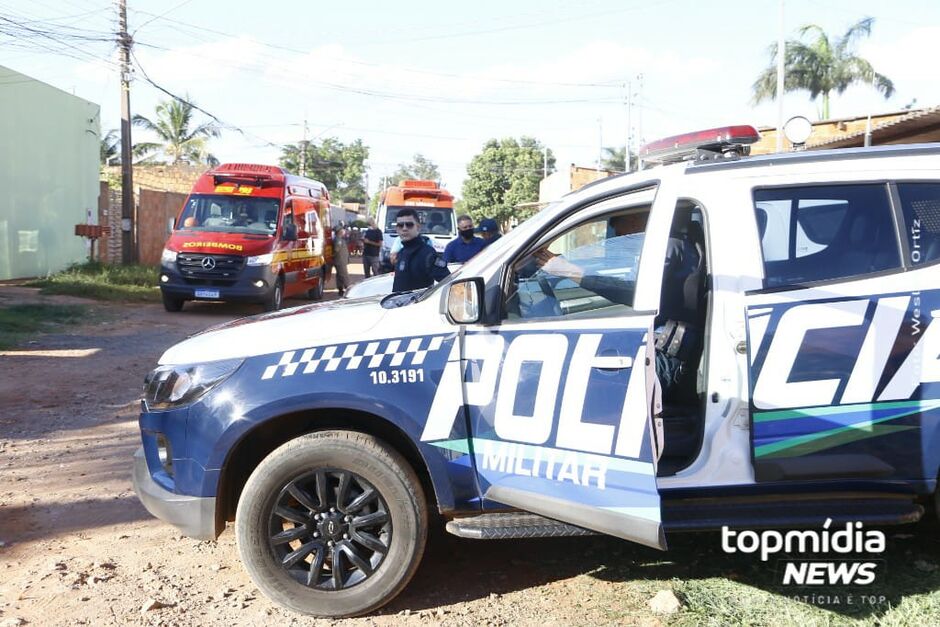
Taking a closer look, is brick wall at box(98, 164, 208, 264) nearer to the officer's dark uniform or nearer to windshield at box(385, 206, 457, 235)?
windshield at box(385, 206, 457, 235)

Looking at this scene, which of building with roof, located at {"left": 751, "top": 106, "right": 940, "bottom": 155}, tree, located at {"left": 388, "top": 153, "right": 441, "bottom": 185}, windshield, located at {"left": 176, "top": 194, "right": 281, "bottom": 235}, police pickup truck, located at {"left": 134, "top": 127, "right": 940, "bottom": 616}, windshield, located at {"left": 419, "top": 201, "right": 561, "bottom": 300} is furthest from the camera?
tree, located at {"left": 388, "top": 153, "right": 441, "bottom": 185}

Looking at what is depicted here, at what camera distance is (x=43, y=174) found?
19.5 metres

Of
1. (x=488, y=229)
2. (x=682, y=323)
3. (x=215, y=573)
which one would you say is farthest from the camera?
(x=488, y=229)

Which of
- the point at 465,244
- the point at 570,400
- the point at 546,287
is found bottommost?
the point at 570,400

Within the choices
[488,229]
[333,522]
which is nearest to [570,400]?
[333,522]

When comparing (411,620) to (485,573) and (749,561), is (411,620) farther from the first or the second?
(749,561)

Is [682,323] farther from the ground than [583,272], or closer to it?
closer to it

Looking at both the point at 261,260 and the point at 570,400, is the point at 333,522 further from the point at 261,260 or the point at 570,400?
the point at 261,260

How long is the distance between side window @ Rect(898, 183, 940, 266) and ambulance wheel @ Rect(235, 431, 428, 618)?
7.51 ft

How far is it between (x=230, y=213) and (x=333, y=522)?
1229cm

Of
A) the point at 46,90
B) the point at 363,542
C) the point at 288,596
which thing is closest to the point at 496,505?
the point at 363,542

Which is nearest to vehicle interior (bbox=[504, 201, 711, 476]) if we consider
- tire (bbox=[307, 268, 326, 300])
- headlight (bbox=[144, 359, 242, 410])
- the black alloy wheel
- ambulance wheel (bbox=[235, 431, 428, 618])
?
ambulance wheel (bbox=[235, 431, 428, 618])

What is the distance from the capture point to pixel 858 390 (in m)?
3.45

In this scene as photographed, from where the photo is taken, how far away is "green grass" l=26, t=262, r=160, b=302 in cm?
1678
